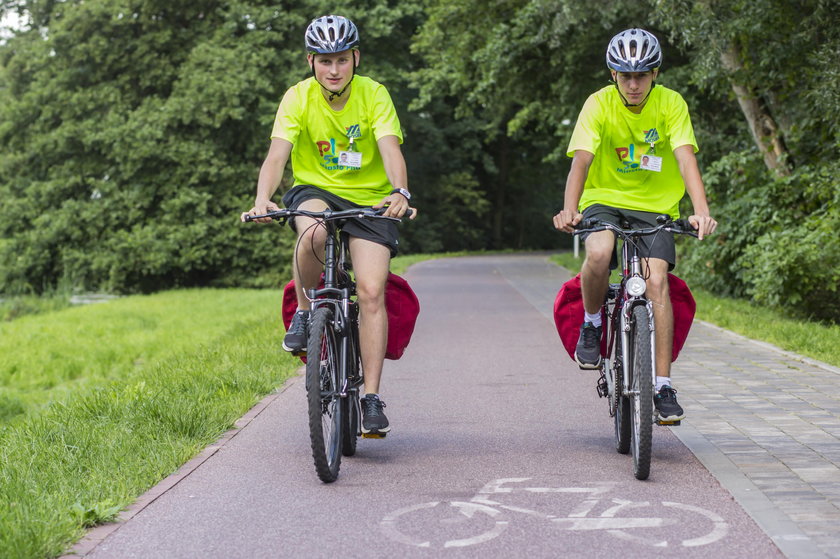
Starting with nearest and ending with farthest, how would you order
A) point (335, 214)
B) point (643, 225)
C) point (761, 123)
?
point (335, 214) → point (643, 225) → point (761, 123)

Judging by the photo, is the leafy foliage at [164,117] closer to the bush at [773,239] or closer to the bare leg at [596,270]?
the bush at [773,239]

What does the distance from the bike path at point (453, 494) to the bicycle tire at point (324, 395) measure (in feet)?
0.44

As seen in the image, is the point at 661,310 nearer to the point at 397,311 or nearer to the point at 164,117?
the point at 397,311

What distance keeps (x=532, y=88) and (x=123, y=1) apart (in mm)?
12891

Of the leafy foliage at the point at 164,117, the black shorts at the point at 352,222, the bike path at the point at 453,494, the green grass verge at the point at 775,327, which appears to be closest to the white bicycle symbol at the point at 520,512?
the bike path at the point at 453,494

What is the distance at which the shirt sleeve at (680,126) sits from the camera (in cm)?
544

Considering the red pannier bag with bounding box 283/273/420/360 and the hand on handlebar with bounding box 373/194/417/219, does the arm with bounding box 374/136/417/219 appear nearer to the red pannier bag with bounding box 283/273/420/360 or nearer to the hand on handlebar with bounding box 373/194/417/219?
the hand on handlebar with bounding box 373/194/417/219

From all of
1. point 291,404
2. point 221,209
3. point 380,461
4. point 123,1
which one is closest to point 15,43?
point 123,1

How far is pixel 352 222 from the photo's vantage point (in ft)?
17.8

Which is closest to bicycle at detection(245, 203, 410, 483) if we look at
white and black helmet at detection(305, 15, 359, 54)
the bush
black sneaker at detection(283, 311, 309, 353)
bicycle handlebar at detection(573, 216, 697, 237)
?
black sneaker at detection(283, 311, 309, 353)

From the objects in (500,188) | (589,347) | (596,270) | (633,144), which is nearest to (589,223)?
(596,270)

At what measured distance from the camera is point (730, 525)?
425 cm

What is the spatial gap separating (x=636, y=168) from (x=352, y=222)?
141 centimetres

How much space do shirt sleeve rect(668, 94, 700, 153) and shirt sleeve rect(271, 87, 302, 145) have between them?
178 centimetres
